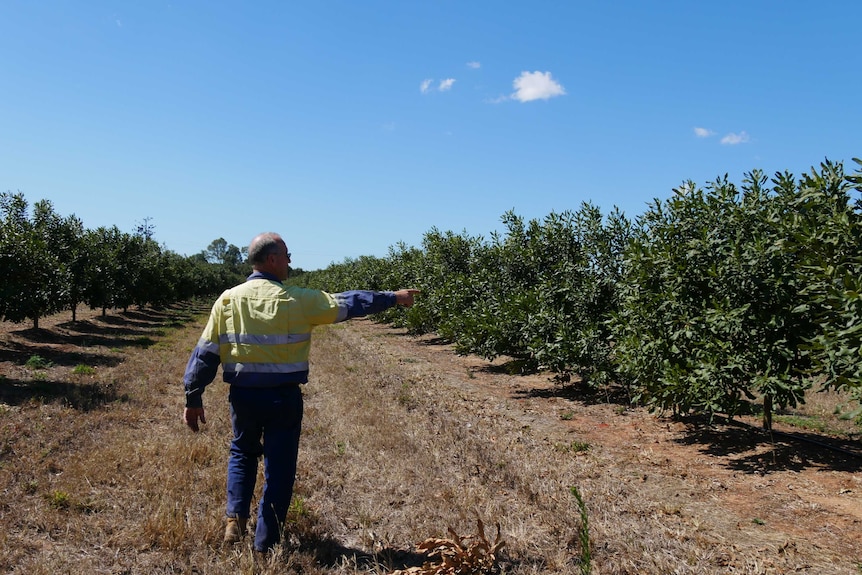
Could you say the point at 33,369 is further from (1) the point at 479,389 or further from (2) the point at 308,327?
(2) the point at 308,327

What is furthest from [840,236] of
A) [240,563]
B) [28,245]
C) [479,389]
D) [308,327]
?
[28,245]

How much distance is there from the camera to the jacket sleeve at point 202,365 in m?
3.87

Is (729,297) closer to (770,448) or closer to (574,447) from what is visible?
(770,448)

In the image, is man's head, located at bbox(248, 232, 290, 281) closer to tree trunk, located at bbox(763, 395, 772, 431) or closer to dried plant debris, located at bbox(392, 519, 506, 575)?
dried plant debris, located at bbox(392, 519, 506, 575)

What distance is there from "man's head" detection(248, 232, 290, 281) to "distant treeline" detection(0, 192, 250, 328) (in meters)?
12.1

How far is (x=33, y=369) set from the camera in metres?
12.5

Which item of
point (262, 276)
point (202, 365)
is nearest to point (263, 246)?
point (262, 276)

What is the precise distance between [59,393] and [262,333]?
8.11 metres

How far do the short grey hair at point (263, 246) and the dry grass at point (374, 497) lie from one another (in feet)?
6.59

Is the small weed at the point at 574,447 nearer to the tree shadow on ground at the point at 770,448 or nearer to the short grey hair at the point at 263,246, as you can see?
the tree shadow on ground at the point at 770,448

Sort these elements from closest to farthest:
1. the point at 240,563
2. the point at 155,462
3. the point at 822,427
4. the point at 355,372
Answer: the point at 240,563
the point at 155,462
the point at 822,427
the point at 355,372

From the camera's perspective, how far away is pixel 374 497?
17.1 feet

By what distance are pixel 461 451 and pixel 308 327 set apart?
3488 mm

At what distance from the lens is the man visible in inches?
150
